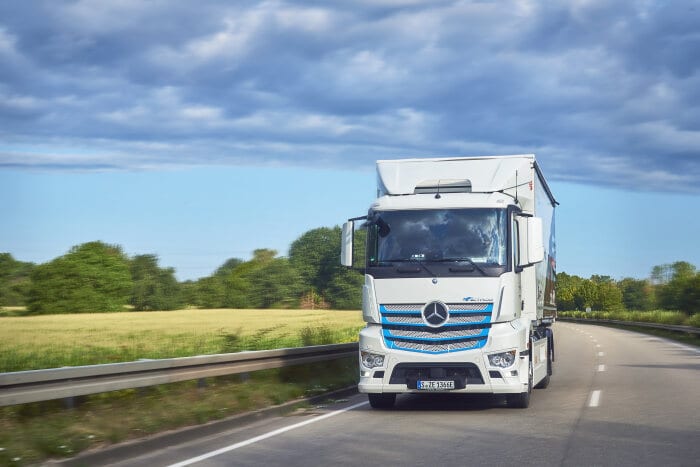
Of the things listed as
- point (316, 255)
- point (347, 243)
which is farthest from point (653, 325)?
point (347, 243)

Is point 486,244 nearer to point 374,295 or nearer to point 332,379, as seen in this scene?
point 374,295

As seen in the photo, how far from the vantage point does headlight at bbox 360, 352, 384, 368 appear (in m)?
12.0

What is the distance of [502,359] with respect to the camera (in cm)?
1177

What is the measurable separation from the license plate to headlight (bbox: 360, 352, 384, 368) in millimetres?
626

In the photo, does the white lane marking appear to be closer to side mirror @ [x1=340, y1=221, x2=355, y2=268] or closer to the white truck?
the white truck

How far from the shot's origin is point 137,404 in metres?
10.4

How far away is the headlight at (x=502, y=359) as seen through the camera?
38.5 ft

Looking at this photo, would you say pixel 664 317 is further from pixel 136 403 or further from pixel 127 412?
pixel 127 412

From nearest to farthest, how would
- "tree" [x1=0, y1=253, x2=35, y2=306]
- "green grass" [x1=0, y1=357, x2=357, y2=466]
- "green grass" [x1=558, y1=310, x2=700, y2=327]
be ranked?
1. "green grass" [x1=0, y1=357, x2=357, y2=466]
2. "green grass" [x1=558, y1=310, x2=700, y2=327]
3. "tree" [x1=0, y1=253, x2=35, y2=306]

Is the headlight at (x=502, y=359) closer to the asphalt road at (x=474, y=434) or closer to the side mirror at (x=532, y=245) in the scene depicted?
the asphalt road at (x=474, y=434)

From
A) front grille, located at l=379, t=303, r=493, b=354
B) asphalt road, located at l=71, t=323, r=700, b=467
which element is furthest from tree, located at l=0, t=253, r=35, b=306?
front grille, located at l=379, t=303, r=493, b=354

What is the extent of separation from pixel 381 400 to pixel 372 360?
90cm

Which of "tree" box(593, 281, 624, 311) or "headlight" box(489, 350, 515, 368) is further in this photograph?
"tree" box(593, 281, 624, 311)

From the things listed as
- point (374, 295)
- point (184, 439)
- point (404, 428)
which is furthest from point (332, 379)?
point (184, 439)
